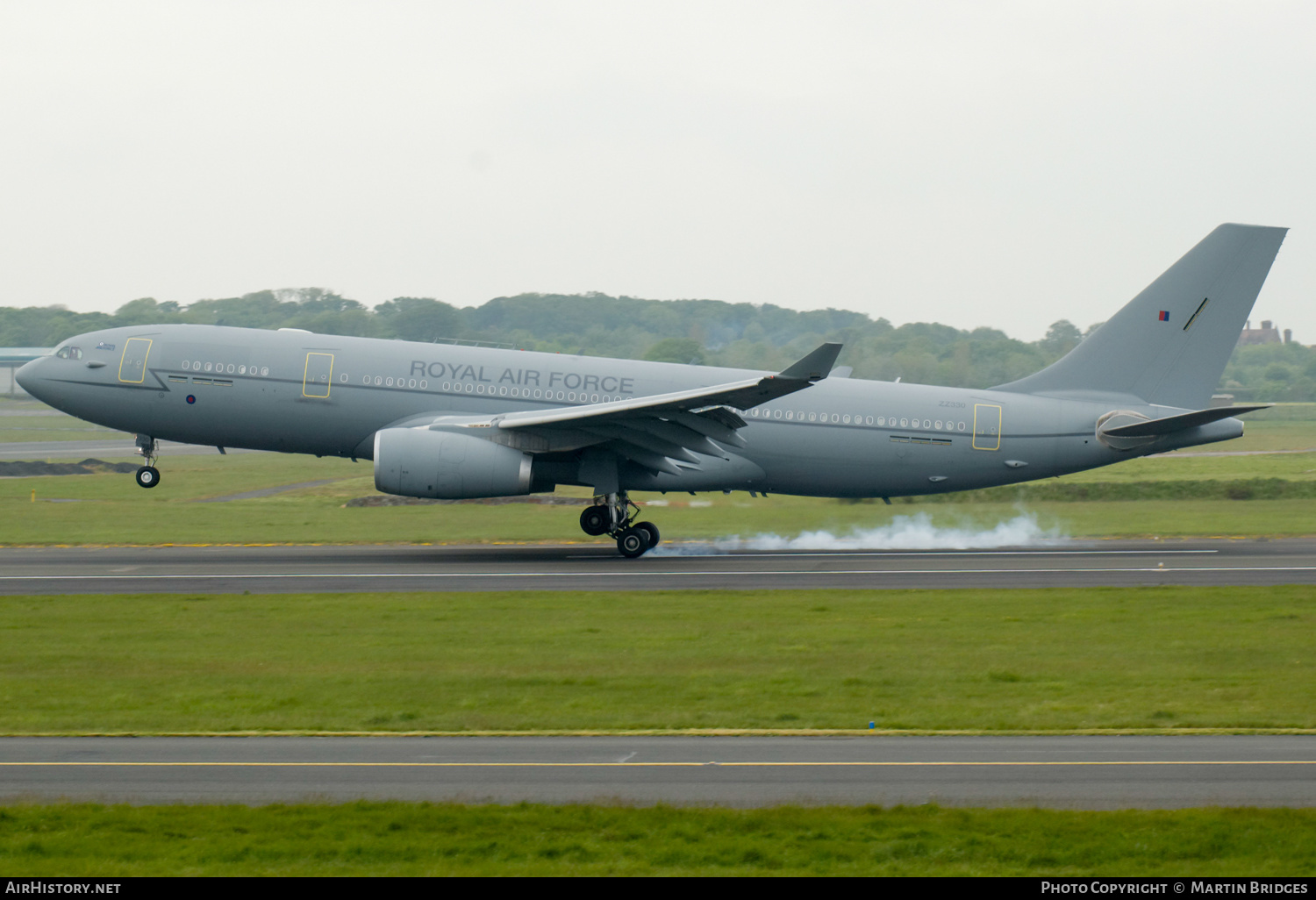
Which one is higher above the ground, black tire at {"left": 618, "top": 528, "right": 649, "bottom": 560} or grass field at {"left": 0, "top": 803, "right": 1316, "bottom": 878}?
black tire at {"left": 618, "top": 528, "right": 649, "bottom": 560}

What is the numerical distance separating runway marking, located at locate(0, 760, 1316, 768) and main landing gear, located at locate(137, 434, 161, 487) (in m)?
19.0

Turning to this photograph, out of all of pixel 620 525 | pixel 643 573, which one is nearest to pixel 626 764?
pixel 643 573

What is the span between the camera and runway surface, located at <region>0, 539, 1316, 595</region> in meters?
24.7

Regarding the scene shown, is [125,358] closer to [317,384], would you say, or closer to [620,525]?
[317,384]

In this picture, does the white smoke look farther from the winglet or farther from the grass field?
the grass field

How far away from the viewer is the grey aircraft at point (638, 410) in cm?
2797

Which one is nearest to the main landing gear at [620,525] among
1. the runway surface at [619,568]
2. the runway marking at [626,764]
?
the runway surface at [619,568]

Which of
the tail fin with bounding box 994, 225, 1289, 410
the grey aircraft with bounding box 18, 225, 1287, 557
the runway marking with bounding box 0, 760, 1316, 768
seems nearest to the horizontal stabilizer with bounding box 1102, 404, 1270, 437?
the grey aircraft with bounding box 18, 225, 1287, 557

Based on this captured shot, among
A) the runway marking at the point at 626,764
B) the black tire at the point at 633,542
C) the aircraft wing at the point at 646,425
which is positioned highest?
the aircraft wing at the point at 646,425

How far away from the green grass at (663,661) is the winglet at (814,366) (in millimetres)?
4508

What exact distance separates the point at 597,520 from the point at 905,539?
882 centimetres

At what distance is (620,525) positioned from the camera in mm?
29547

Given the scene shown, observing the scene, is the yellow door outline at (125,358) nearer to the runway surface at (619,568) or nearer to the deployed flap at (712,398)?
the runway surface at (619,568)
